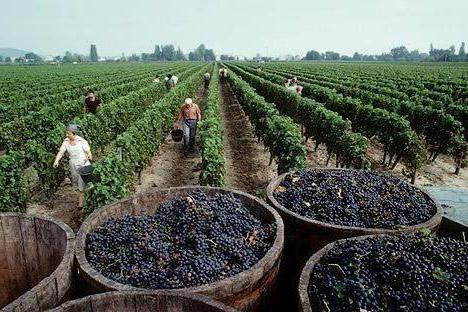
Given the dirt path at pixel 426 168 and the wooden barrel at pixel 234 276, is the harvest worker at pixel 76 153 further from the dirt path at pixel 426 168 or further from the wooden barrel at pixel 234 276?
the dirt path at pixel 426 168

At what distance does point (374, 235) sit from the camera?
363cm

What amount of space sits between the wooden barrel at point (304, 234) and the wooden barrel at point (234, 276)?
0.26m

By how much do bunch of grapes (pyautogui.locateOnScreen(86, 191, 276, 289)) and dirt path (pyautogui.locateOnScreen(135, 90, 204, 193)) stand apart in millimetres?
5662

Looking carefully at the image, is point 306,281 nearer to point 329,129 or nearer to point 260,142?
point 329,129

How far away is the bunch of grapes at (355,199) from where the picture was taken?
13.7ft

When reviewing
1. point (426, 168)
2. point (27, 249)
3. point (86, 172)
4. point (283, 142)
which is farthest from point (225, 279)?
point (426, 168)

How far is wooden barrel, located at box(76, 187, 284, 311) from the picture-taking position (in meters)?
2.90

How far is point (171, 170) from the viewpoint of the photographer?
11.5 meters

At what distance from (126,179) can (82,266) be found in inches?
241

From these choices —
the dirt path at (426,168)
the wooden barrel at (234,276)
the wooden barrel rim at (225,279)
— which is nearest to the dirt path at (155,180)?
the dirt path at (426,168)

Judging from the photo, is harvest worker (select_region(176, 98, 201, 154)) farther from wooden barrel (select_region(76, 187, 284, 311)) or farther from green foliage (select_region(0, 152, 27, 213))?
wooden barrel (select_region(76, 187, 284, 311))

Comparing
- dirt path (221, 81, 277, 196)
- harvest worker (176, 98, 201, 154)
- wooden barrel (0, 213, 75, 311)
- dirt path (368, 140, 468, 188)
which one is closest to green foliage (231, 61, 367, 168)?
dirt path (368, 140, 468, 188)

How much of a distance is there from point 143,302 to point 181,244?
3.42 ft

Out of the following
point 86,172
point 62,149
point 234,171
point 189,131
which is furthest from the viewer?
point 189,131
